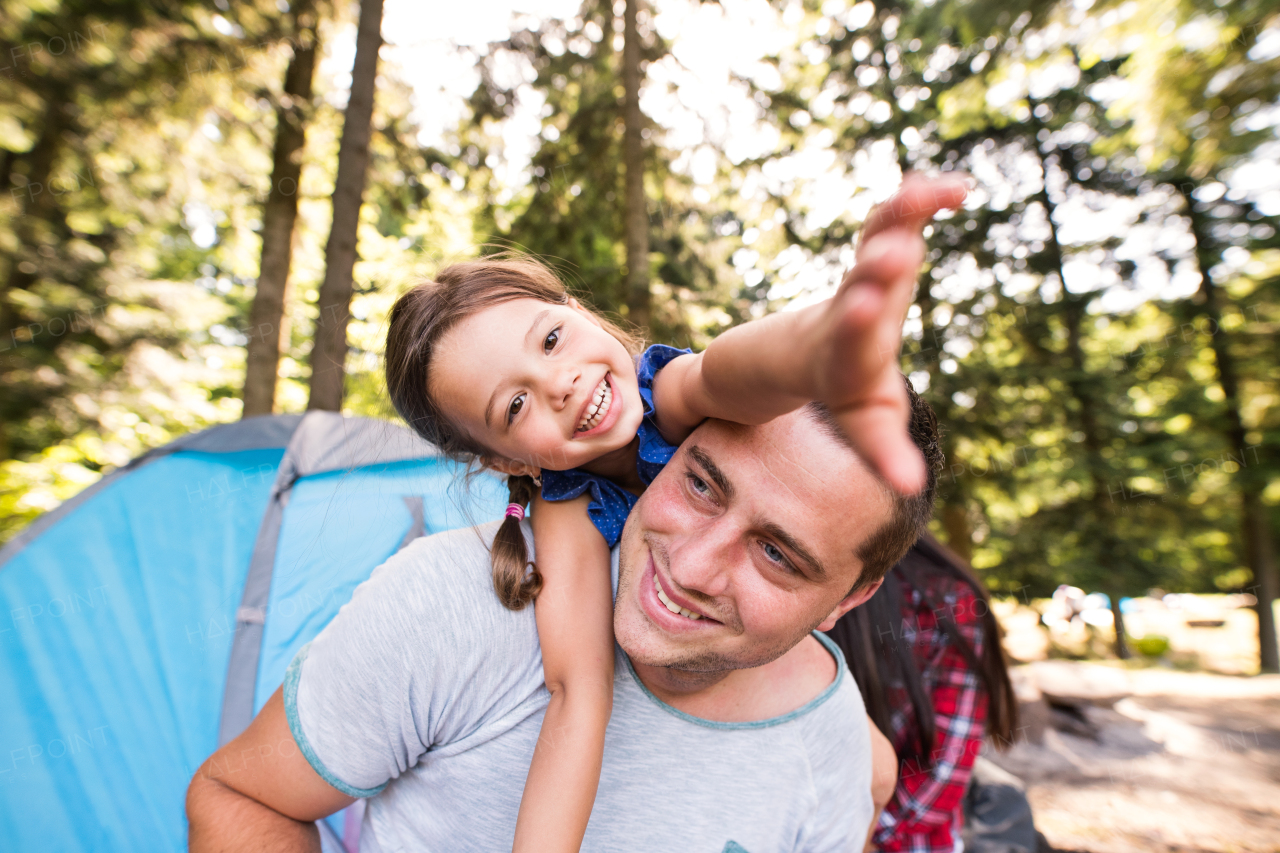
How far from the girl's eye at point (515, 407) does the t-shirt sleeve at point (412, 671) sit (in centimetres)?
29

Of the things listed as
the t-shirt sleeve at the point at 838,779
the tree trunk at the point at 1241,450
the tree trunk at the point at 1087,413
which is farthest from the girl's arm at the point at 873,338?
the tree trunk at the point at 1241,450

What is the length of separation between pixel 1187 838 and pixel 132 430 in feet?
34.6

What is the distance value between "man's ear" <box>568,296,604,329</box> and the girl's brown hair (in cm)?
2

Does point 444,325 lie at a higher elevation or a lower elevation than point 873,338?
higher

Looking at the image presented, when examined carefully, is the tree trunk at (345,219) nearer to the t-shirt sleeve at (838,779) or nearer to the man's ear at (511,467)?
the man's ear at (511,467)

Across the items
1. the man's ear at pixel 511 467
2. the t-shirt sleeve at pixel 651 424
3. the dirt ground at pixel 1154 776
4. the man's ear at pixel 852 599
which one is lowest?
the dirt ground at pixel 1154 776

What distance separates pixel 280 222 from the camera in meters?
5.70

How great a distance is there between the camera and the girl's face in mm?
1488

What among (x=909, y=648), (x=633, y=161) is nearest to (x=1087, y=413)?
(x=633, y=161)

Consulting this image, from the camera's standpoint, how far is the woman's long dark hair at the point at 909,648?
7.64ft

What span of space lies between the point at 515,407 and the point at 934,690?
2.03 metres

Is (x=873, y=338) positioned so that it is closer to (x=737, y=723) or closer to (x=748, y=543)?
(x=748, y=543)

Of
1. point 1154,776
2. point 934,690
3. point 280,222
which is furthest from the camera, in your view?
point 280,222

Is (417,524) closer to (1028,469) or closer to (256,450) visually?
(256,450)
